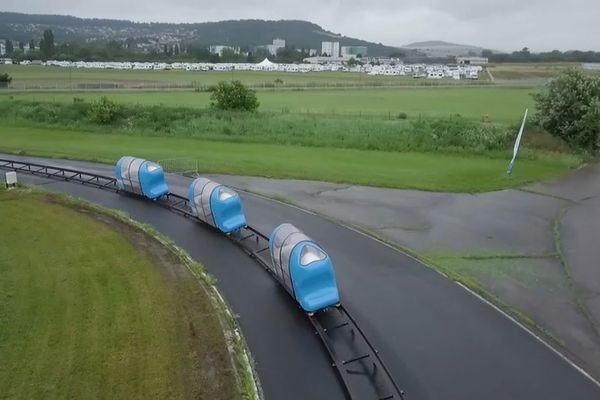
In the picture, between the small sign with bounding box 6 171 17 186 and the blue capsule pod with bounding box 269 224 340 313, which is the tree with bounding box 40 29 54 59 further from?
the blue capsule pod with bounding box 269 224 340 313

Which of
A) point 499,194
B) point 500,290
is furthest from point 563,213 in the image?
point 500,290

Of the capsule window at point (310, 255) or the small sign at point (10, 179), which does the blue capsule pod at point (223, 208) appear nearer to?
the capsule window at point (310, 255)

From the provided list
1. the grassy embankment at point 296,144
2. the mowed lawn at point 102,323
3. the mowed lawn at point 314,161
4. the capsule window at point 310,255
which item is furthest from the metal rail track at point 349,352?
the grassy embankment at point 296,144

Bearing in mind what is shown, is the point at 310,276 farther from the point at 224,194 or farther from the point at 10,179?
the point at 10,179

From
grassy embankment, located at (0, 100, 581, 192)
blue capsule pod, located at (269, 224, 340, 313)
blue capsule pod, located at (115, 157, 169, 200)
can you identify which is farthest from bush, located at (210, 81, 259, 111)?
blue capsule pod, located at (269, 224, 340, 313)

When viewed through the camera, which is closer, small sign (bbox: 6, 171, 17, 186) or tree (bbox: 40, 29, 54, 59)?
small sign (bbox: 6, 171, 17, 186)

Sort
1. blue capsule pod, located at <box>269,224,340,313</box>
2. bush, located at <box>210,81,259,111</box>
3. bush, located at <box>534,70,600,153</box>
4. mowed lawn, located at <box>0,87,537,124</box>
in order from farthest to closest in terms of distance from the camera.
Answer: mowed lawn, located at <box>0,87,537,124</box> < bush, located at <box>210,81,259,111</box> < bush, located at <box>534,70,600,153</box> < blue capsule pod, located at <box>269,224,340,313</box>

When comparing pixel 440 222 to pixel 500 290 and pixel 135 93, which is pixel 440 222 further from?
pixel 135 93

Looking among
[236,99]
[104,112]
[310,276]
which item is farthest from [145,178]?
[236,99]
